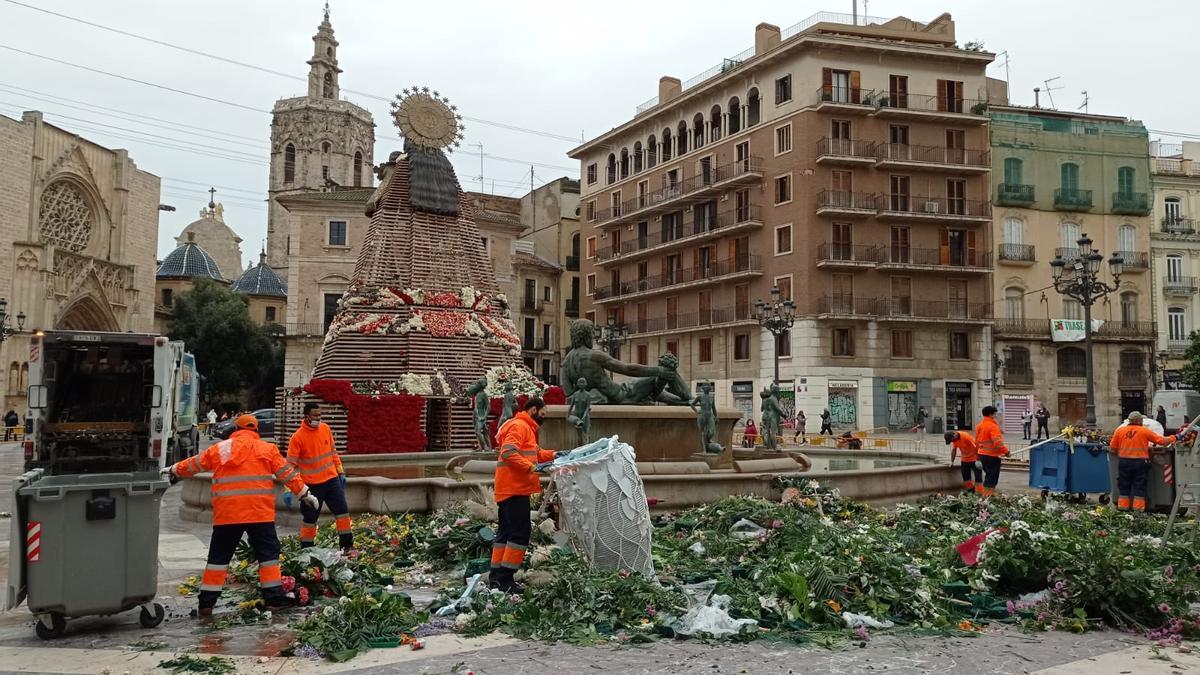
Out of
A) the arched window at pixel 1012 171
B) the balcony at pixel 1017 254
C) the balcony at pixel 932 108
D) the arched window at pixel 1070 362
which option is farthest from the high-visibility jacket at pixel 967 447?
the arched window at pixel 1012 171

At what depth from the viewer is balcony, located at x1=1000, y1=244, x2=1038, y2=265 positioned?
143 feet

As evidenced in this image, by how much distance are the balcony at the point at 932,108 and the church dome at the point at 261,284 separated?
147 feet

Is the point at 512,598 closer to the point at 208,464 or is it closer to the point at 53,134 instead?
the point at 208,464

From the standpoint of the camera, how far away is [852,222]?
4153cm

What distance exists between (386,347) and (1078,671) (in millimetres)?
17703

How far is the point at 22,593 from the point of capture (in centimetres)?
593

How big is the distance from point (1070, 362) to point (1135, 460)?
34.8m

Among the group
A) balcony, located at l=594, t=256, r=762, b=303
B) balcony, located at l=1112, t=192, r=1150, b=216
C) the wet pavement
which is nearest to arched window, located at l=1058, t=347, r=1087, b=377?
balcony, located at l=1112, t=192, r=1150, b=216

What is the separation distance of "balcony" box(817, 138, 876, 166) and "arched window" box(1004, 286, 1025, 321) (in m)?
9.60

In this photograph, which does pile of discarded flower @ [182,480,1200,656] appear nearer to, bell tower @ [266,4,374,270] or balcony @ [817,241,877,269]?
balcony @ [817,241,877,269]

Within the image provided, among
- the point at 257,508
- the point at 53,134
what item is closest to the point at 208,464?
the point at 257,508

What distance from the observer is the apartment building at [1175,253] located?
4544cm

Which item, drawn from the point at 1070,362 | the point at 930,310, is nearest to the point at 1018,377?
the point at 1070,362

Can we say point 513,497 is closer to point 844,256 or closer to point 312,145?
point 844,256
